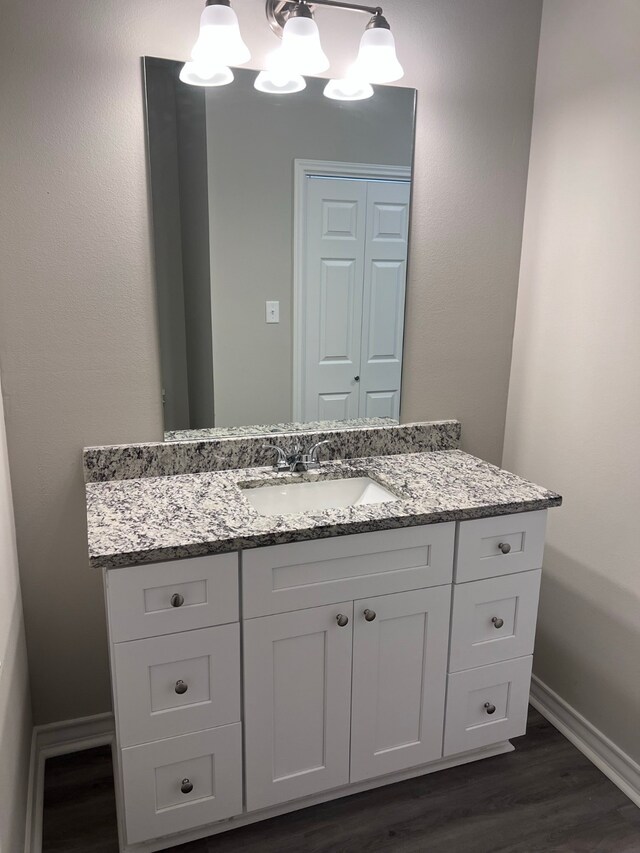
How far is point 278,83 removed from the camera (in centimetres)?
174

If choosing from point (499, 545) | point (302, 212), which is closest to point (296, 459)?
point (499, 545)

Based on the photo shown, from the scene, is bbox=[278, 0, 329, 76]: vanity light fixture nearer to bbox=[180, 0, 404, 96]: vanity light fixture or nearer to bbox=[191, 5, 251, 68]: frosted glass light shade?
bbox=[180, 0, 404, 96]: vanity light fixture

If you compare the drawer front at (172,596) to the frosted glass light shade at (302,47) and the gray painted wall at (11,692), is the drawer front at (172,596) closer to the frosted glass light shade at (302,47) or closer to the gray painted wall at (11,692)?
the gray painted wall at (11,692)

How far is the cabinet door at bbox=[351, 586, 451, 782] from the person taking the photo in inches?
64.9

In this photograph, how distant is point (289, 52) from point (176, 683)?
1.54 metres

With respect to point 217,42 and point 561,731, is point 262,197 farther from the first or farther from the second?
point 561,731

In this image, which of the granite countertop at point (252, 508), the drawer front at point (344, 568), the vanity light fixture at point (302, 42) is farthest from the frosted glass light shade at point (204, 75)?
the drawer front at point (344, 568)

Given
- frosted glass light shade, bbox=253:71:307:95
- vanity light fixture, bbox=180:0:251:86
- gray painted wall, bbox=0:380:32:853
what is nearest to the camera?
gray painted wall, bbox=0:380:32:853

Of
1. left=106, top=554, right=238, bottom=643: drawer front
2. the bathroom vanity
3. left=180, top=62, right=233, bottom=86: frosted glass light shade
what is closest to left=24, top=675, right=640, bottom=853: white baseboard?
the bathroom vanity

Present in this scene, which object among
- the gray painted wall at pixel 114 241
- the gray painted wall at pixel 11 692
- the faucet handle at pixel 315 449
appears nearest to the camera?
the gray painted wall at pixel 11 692

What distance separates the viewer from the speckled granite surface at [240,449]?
5.95 feet

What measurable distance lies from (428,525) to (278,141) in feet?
3.71

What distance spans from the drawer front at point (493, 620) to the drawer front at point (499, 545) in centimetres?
3

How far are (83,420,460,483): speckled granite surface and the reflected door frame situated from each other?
15 cm
